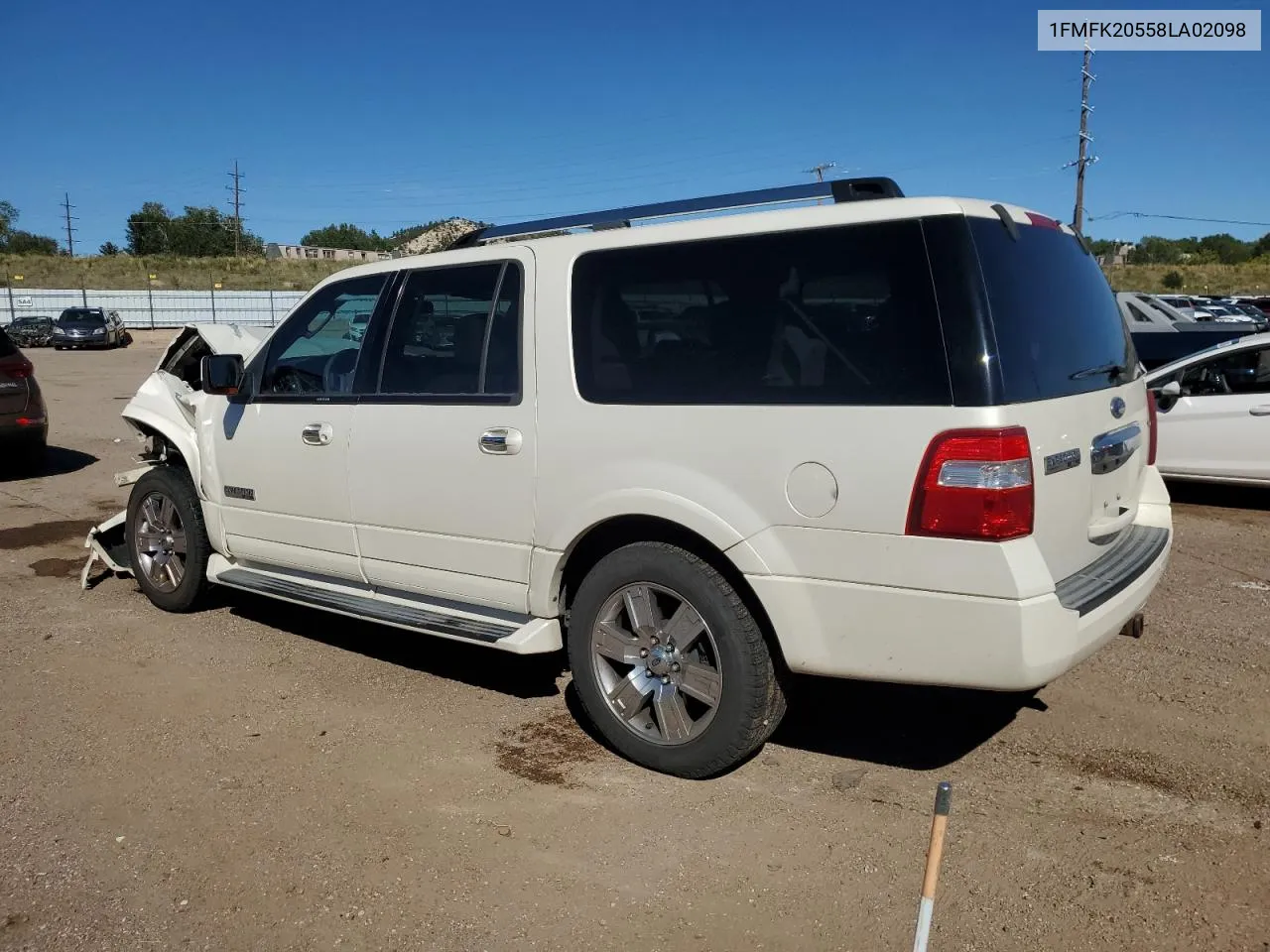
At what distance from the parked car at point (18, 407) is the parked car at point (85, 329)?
29.8 meters

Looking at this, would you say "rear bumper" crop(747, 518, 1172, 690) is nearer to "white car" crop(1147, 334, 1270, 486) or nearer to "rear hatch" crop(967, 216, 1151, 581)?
"rear hatch" crop(967, 216, 1151, 581)

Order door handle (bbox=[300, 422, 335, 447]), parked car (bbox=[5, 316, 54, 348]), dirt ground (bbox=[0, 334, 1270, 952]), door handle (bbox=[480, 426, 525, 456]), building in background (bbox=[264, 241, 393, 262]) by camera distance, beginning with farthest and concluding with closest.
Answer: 1. building in background (bbox=[264, 241, 393, 262])
2. parked car (bbox=[5, 316, 54, 348])
3. door handle (bbox=[300, 422, 335, 447])
4. door handle (bbox=[480, 426, 525, 456])
5. dirt ground (bbox=[0, 334, 1270, 952])

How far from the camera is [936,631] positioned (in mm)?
3281

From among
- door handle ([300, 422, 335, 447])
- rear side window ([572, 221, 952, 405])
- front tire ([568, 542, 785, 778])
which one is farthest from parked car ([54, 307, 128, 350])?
front tire ([568, 542, 785, 778])

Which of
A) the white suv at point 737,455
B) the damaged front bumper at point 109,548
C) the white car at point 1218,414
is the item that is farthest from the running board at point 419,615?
the white car at point 1218,414

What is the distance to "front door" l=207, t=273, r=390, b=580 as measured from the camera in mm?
4926

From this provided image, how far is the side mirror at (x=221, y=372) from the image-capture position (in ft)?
17.3

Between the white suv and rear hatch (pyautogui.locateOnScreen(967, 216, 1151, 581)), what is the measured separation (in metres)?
0.02

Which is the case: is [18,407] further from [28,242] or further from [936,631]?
[28,242]

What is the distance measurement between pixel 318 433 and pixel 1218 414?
7.61 m

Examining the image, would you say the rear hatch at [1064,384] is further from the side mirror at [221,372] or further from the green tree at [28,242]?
the green tree at [28,242]

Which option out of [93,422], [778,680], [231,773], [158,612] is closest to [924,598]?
[778,680]

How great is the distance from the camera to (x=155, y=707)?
4.68 m

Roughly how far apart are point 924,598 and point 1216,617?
11.4ft
